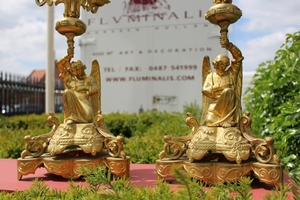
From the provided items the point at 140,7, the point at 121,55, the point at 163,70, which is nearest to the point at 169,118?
the point at 163,70

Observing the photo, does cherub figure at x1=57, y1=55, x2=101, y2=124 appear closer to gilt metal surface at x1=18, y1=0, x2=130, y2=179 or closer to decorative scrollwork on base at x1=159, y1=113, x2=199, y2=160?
gilt metal surface at x1=18, y1=0, x2=130, y2=179

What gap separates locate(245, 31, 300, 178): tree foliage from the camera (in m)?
3.34

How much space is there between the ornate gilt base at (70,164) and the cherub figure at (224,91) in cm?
79

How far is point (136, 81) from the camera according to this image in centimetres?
912

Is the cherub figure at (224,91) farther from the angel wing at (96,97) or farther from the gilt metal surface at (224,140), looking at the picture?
the angel wing at (96,97)

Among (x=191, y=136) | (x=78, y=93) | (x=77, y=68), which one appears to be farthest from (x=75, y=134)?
(x=191, y=136)

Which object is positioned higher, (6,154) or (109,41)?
(109,41)

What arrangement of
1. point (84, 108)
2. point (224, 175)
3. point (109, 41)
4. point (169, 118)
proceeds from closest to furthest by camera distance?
point (224, 175)
point (84, 108)
point (169, 118)
point (109, 41)

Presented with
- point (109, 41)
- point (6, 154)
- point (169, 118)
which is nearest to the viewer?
point (6, 154)

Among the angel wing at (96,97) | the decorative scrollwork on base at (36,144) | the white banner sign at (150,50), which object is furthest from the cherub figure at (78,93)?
the white banner sign at (150,50)

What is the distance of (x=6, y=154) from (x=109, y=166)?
2153mm

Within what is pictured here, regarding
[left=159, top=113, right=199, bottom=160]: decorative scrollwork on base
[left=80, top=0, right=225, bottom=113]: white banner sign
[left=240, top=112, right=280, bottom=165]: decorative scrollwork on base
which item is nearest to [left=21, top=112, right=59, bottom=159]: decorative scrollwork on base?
[left=159, top=113, right=199, bottom=160]: decorative scrollwork on base

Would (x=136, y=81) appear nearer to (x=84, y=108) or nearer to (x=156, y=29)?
(x=156, y=29)

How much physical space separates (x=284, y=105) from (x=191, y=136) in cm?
146
